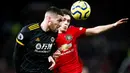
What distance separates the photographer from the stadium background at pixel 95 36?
1529 centimetres

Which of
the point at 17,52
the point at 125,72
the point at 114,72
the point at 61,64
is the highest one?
the point at 17,52

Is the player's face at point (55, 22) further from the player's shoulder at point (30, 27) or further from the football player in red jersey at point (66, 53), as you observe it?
the football player in red jersey at point (66, 53)

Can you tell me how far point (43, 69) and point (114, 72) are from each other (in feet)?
25.7

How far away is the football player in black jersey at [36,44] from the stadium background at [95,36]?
7.06 m

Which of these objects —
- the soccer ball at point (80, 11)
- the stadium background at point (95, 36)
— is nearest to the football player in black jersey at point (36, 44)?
the soccer ball at point (80, 11)

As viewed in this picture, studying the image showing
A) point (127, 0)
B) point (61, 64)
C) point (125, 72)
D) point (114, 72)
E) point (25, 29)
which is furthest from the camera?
point (127, 0)

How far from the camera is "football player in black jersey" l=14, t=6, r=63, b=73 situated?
291 inches

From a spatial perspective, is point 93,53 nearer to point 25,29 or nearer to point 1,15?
point 1,15

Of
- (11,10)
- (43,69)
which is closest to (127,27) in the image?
(11,10)

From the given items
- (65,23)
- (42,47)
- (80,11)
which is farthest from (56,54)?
(42,47)

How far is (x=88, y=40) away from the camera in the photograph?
53.3 feet

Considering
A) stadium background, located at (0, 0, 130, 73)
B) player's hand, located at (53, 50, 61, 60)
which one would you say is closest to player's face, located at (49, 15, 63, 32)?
player's hand, located at (53, 50, 61, 60)

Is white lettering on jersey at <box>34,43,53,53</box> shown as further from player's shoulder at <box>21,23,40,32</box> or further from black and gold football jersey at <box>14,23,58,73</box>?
player's shoulder at <box>21,23,40,32</box>

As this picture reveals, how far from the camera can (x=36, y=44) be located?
745 cm
